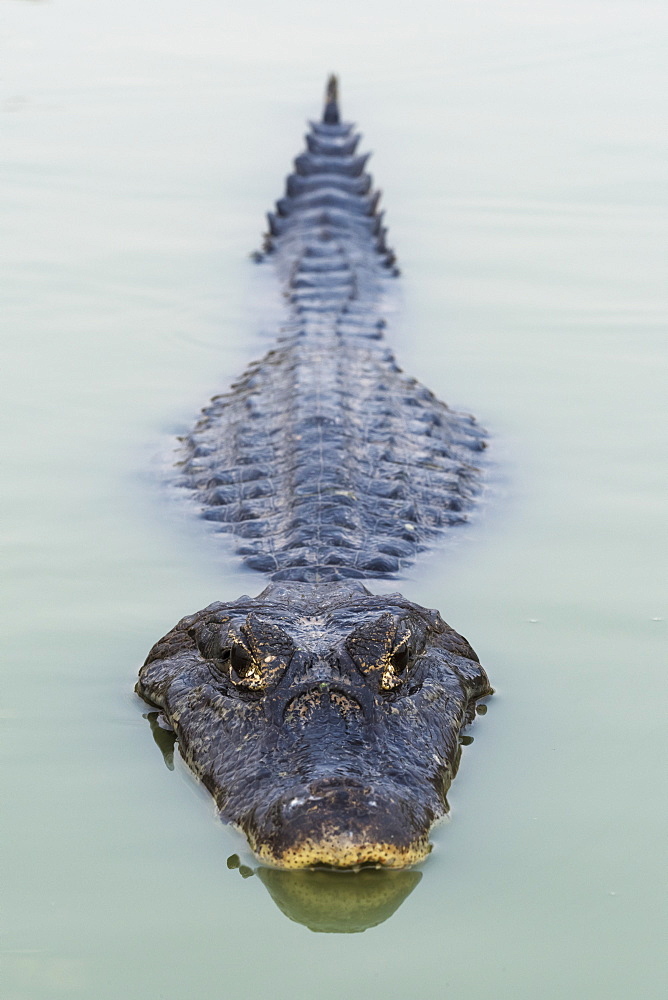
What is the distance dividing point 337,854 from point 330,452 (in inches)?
120

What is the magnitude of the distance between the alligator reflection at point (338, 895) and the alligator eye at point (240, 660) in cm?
75

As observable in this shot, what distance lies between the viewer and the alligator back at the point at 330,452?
5.90 m

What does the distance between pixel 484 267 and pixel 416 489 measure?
3893 mm

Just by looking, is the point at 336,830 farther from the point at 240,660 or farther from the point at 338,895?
the point at 240,660

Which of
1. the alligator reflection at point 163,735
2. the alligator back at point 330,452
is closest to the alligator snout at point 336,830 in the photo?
the alligator reflection at point 163,735

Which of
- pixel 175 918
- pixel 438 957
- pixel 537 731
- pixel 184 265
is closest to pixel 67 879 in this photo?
pixel 175 918

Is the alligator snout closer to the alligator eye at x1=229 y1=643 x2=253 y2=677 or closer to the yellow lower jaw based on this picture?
the yellow lower jaw

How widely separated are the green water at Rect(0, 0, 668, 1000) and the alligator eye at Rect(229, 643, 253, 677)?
41 cm

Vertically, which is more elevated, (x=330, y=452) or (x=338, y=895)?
(x=330, y=452)

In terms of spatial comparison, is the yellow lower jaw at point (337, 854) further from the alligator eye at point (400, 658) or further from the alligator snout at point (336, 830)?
the alligator eye at point (400, 658)

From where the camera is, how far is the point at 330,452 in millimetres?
6441

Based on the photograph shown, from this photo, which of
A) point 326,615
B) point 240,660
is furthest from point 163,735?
point 326,615

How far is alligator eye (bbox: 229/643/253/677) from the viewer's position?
4340 millimetres

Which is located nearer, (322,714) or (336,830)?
(336,830)
